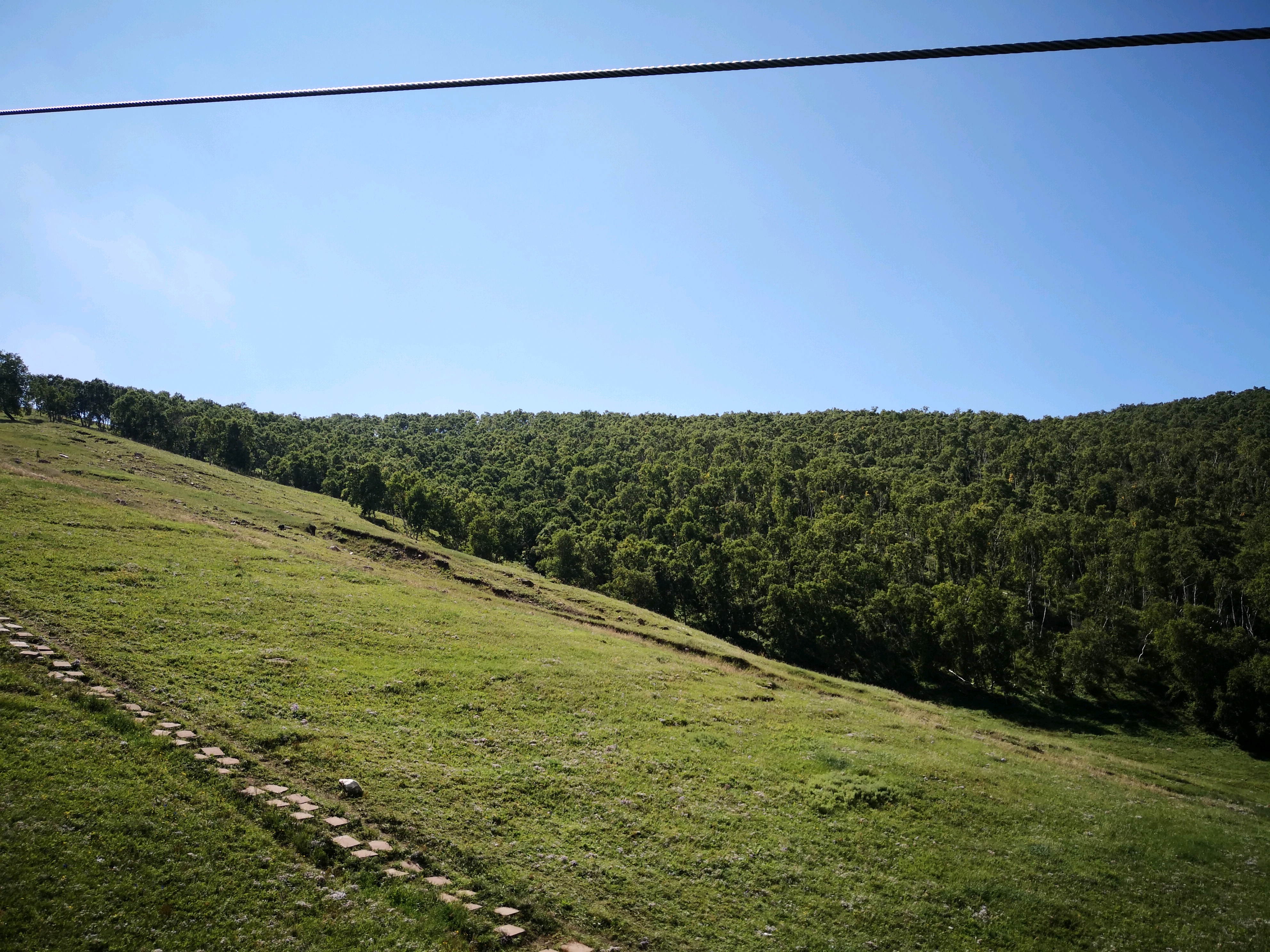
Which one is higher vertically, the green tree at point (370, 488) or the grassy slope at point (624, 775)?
the green tree at point (370, 488)

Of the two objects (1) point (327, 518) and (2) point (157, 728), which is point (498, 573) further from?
(2) point (157, 728)

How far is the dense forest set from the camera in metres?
77.9

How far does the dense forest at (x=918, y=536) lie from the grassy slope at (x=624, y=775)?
36.3 meters

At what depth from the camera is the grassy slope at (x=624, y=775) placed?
49.8ft

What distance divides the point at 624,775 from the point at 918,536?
111725 millimetres

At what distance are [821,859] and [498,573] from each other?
50.5 m

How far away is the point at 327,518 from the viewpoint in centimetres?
7119

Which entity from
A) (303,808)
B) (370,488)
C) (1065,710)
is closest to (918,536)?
(1065,710)

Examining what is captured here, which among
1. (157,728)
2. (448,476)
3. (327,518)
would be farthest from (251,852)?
(448,476)

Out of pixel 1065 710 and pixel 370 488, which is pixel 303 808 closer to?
pixel 1065 710

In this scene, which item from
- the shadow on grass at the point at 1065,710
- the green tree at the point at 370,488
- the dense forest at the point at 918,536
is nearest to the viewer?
the shadow on grass at the point at 1065,710

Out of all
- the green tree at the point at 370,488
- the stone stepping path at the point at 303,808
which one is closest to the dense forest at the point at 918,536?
the green tree at the point at 370,488

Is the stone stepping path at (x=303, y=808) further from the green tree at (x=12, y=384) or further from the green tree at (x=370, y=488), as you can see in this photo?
the green tree at (x=12, y=384)

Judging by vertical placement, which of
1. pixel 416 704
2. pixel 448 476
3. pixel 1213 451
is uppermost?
pixel 1213 451
